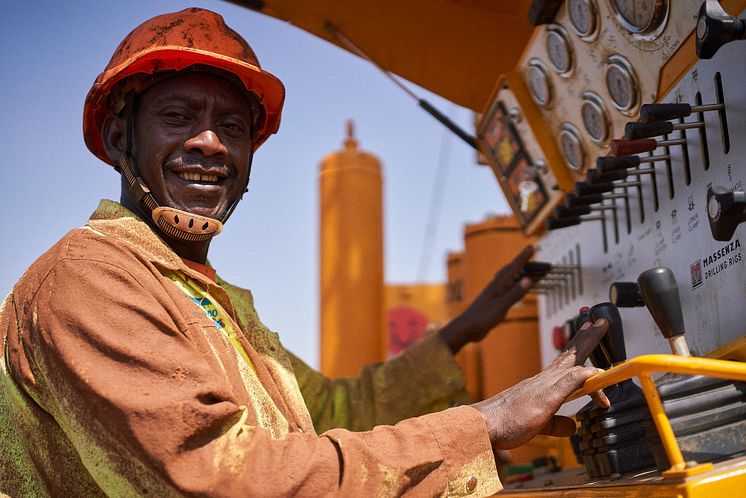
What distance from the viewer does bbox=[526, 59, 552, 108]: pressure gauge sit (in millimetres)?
2361

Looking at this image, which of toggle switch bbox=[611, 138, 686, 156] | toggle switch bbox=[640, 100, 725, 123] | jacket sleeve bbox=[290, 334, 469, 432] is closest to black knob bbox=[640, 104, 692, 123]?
toggle switch bbox=[640, 100, 725, 123]

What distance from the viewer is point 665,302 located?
1336 millimetres

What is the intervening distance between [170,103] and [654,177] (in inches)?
42.4

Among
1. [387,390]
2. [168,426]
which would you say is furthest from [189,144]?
[387,390]

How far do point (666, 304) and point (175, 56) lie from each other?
3.59 feet

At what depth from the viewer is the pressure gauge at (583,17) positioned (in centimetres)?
201

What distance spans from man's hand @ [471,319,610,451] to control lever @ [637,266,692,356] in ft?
0.45

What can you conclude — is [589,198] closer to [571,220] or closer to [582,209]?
[582,209]

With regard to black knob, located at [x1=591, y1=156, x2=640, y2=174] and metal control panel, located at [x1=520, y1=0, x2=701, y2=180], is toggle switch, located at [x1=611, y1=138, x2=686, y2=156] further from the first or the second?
metal control panel, located at [x1=520, y1=0, x2=701, y2=180]

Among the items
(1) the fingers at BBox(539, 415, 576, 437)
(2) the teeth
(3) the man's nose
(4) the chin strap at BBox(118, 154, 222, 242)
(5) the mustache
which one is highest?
(3) the man's nose

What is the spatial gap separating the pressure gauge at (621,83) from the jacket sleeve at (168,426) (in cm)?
98

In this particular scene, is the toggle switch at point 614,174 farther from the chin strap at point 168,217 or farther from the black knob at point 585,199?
the chin strap at point 168,217

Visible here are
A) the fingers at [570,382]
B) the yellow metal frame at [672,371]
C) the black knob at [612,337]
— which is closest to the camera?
the yellow metal frame at [672,371]

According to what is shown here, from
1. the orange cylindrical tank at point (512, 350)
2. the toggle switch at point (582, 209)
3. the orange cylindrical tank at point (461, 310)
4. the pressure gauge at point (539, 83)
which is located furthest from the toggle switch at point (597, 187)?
the orange cylindrical tank at point (512, 350)
